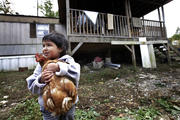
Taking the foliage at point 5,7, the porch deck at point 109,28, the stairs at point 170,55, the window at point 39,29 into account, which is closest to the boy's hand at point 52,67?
the porch deck at point 109,28

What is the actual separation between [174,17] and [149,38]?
708 inches

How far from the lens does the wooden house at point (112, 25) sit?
3781mm

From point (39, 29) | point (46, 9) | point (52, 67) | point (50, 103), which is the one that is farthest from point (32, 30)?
point (50, 103)

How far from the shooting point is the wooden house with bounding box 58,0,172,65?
12.4 feet

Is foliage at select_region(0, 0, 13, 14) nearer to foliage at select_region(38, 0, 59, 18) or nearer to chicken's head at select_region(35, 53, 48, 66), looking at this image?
foliage at select_region(38, 0, 59, 18)

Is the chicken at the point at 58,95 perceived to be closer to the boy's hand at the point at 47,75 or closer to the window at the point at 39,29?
the boy's hand at the point at 47,75

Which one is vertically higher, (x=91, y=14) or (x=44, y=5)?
(x=44, y=5)

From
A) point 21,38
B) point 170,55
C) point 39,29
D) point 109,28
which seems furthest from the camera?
point 39,29

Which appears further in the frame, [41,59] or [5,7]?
[5,7]

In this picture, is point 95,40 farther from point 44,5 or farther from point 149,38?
point 44,5

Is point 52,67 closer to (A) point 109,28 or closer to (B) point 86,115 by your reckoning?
(B) point 86,115

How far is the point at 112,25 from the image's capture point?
4.31 meters

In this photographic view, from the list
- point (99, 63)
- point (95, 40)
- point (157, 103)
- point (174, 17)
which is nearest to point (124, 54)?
point (99, 63)

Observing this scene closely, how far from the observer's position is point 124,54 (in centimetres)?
679
